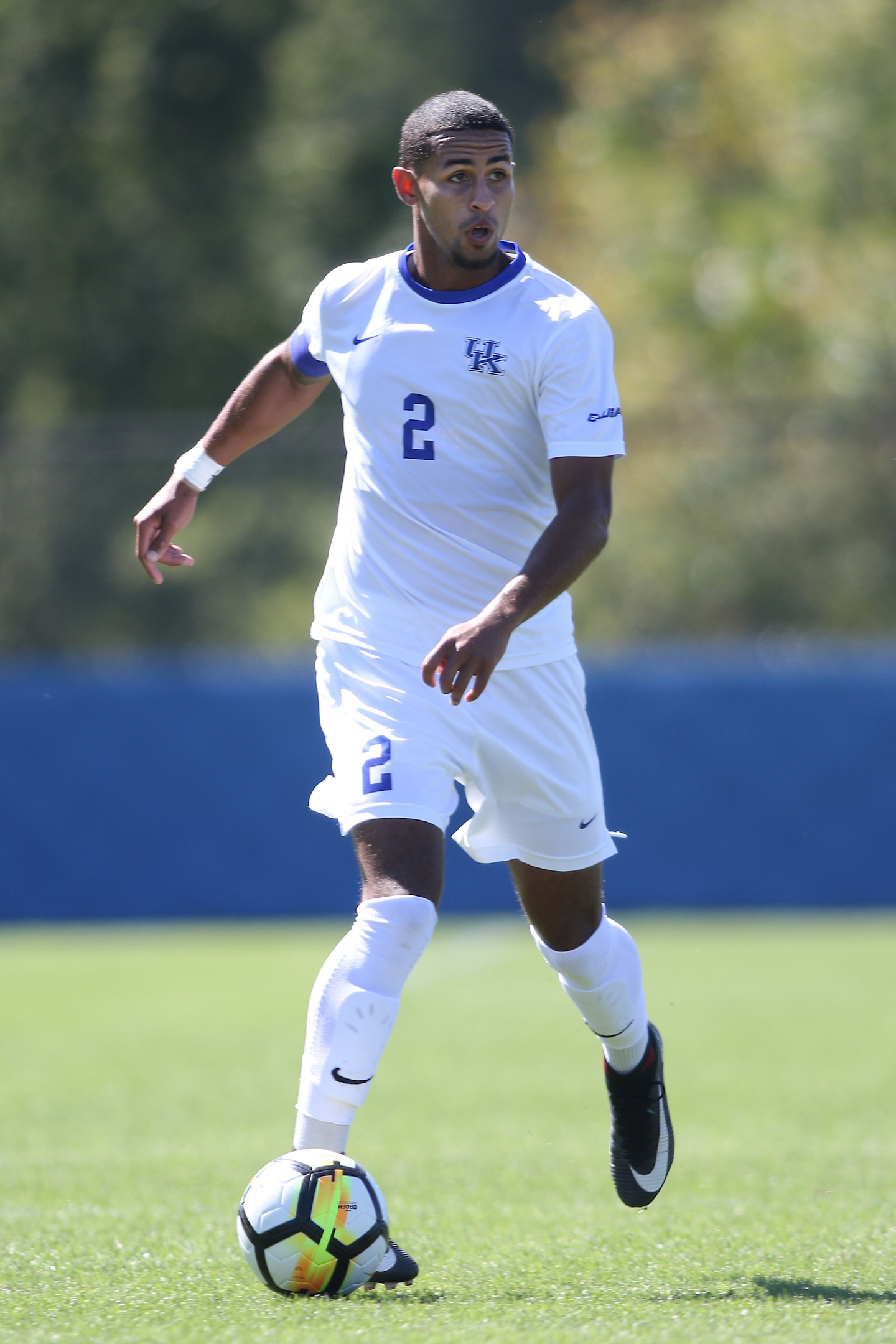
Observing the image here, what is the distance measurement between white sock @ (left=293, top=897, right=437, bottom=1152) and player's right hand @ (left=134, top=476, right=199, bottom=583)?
127cm

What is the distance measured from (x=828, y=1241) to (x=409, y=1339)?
1.40m

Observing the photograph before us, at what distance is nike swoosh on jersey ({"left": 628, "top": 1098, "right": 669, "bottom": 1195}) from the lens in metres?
4.25

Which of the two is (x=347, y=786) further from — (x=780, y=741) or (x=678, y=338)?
(x=678, y=338)

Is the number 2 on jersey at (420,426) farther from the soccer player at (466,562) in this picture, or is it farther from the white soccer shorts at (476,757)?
the white soccer shorts at (476,757)

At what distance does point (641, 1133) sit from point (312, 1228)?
3.90 feet

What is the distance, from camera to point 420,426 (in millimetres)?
Result: 3926

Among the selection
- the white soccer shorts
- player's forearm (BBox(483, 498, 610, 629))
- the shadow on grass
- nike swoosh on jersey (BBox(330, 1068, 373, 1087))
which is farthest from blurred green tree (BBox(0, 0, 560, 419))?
the shadow on grass

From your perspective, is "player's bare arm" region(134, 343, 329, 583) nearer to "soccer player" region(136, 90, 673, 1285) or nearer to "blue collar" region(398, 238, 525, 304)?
"soccer player" region(136, 90, 673, 1285)

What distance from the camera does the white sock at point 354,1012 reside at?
11.4 ft

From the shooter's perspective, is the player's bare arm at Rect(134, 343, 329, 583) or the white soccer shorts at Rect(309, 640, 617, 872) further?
the player's bare arm at Rect(134, 343, 329, 583)

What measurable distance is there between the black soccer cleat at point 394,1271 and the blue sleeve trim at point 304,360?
209 centimetres

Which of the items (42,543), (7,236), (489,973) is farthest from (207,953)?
(7,236)

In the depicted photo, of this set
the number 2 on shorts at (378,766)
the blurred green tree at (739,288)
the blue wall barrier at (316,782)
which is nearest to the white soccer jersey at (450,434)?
the number 2 on shorts at (378,766)

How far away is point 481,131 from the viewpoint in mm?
3850
